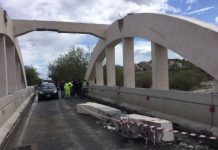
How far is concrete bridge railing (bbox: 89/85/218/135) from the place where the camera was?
35.2 feet

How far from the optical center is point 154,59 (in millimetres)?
20797

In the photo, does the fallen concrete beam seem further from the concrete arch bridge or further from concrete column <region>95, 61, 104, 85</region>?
concrete column <region>95, 61, 104, 85</region>

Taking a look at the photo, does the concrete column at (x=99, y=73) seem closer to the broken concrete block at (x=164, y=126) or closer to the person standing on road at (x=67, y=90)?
the person standing on road at (x=67, y=90)

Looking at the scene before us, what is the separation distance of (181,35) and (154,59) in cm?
382

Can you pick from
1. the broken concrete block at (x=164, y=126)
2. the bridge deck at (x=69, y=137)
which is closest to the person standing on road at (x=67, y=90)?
the bridge deck at (x=69, y=137)

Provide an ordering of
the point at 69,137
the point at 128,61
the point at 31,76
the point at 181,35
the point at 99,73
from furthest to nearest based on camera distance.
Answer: the point at 31,76, the point at 99,73, the point at 128,61, the point at 181,35, the point at 69,137

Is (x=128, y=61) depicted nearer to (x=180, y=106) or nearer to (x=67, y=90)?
(x=67, y=90)

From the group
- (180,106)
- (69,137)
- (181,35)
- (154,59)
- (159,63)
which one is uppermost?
(181,35)

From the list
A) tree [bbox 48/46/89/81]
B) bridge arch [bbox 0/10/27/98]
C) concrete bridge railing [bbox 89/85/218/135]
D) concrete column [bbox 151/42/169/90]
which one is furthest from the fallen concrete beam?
tree [bbox 48/46/89/81]

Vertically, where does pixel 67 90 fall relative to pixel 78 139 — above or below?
above

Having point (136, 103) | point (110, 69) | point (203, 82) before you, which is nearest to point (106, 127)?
point (136, 103)

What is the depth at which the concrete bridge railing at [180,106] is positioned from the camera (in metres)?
10.7

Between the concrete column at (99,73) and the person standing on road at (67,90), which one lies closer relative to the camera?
the person standing on road at (67,90)

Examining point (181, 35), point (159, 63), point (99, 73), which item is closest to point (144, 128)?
point (181, 35)
